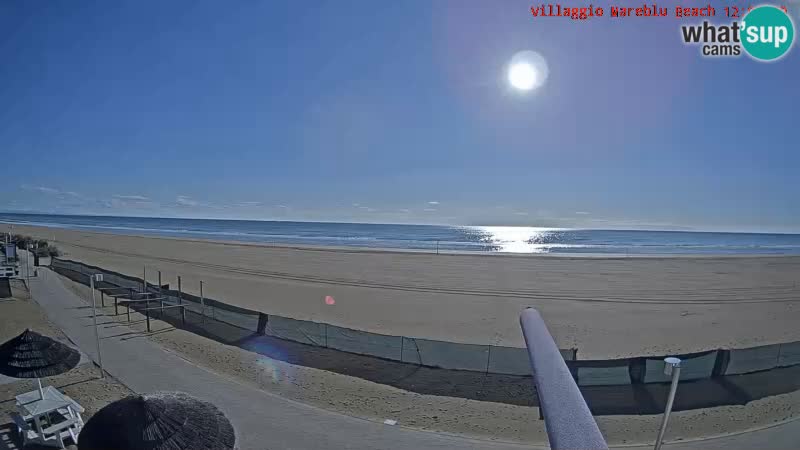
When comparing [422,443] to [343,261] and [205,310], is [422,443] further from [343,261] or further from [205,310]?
[343,261]

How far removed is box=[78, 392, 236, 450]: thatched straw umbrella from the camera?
3.84m

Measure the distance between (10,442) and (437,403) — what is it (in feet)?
25.8

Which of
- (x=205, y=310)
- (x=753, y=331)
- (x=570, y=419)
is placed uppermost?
(x=570, y=419)

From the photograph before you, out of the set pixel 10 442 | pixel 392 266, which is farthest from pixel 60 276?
pixel 392 266

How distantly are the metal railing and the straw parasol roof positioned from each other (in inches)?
335

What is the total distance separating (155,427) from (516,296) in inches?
753

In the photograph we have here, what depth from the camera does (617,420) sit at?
7520mm

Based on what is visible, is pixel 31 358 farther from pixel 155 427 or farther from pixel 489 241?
pixel 489 241

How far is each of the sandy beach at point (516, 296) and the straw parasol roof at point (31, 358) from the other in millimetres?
8919

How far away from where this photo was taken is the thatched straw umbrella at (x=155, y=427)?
3842mm

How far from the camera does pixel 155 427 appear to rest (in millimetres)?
3965

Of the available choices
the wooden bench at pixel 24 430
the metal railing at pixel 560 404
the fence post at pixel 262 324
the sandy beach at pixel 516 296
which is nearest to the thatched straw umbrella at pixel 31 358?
the wooden bench at pixel 24 430

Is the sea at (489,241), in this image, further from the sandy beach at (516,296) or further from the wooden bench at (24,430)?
the wooden bench at (24,430)

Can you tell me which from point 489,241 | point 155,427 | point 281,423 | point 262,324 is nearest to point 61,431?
point 281,423
